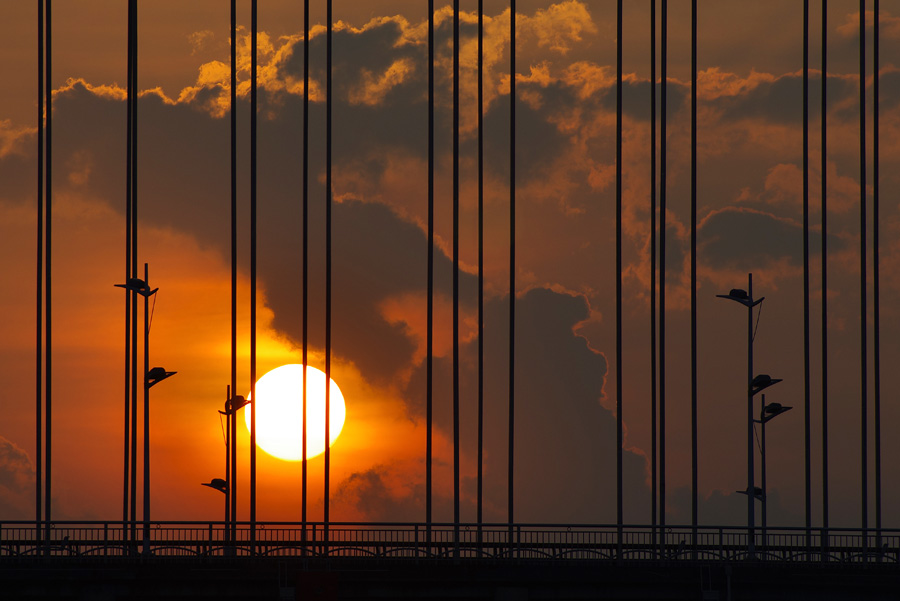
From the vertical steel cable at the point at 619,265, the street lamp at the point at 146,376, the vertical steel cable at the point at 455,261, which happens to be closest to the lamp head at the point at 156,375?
the street lamp at the point at 146,376

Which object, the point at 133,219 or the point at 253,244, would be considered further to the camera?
the point at 133,219

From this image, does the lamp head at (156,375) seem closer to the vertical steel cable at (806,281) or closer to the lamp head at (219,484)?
the lamp head at (219,484)

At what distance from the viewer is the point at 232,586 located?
4516cm

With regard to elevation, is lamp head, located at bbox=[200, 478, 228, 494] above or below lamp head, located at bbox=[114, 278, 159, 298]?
below

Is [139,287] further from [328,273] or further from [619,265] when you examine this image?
[619,265]

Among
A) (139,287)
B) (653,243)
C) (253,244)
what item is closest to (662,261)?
(653,243)

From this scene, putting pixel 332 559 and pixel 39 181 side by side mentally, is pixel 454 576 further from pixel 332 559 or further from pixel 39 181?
pixel 39 181

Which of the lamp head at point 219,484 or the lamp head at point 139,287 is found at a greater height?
the lamp head at point 139,287

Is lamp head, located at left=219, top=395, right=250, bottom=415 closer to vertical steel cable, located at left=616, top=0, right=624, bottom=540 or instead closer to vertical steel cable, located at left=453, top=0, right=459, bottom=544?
vertical steel cable, located at left=453, top=0, right=459, bottom=544

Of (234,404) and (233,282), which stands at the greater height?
(233,282)

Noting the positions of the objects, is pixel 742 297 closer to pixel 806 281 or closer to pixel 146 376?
pixel 806 281

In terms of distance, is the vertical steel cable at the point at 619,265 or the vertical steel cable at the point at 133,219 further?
the vertical steel cable at the point at 619,265

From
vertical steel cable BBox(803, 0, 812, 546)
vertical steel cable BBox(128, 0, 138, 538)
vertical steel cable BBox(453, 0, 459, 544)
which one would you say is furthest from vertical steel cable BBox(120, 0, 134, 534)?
vertical steel cable BBox(803, 0, 812, 546)

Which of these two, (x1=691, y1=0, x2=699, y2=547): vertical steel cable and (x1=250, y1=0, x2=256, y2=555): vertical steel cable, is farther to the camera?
(x1=691, y1=0, x2=699, y2=547): vertical steel cable
